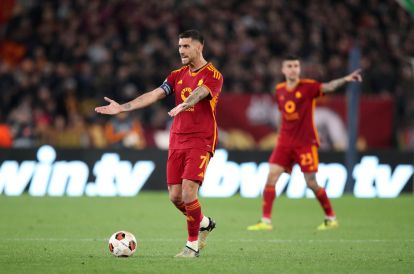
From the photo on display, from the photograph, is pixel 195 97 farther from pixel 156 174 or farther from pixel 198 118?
pixel 156 174

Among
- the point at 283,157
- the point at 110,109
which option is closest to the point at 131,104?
the point at 110,109

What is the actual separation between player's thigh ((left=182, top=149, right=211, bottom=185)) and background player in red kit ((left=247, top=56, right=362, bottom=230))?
13.9 feet

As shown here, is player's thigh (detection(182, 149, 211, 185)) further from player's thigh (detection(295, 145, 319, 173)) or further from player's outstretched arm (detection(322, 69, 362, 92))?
player's thigh (detection(295, 145, 319, 173))

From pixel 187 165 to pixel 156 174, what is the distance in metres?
11.0

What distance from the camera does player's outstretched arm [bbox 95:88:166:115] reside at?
9211mm

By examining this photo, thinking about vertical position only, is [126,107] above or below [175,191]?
above

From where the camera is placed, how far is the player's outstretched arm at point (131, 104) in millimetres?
9211

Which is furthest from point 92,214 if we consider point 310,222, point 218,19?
point 218,19

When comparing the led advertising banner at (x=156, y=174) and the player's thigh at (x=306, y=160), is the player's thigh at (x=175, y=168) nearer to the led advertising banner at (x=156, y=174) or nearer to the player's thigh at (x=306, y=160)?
the player's thigh at (x=306, y=160)

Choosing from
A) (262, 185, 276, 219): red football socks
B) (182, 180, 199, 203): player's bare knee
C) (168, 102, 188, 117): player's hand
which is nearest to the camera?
(168, 102, 188, 117): player's hand

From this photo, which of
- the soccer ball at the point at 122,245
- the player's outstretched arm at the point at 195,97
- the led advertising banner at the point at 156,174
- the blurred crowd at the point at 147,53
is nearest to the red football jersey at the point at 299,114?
the player's outstretched arm at the point at 195,97

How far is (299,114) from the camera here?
1414 centimetres

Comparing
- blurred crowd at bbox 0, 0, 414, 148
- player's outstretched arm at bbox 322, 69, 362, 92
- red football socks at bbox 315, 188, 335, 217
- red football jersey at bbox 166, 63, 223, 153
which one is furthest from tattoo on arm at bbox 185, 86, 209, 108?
blurred crowd at bbox 0, 0, 414, 148

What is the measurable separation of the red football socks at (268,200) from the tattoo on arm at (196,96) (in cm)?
448
